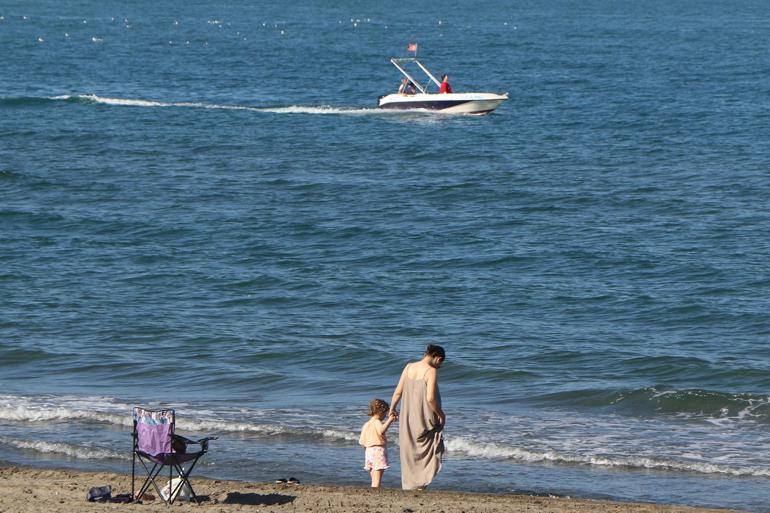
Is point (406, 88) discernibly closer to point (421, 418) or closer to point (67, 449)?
point (67, 449)

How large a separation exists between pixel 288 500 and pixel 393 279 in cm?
1413

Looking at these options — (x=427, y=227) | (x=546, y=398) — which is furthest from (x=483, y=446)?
(x=427, y=227)

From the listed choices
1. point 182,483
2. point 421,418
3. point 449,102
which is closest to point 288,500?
point 182,483

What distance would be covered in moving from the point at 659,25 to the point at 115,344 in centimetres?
9238

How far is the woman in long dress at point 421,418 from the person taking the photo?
39.2 ft

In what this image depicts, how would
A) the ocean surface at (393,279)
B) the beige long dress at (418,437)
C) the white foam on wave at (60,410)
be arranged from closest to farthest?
the beige long dress at (418,437), the ocean surface at (393,279), the white foam on wave at (60,410)

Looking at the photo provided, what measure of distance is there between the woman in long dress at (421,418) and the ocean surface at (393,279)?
5.36ft

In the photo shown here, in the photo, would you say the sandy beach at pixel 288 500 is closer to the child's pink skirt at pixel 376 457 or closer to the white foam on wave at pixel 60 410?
the child's pink skirt at pixel 376 457

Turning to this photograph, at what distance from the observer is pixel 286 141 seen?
44312mm

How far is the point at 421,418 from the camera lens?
12117 mm

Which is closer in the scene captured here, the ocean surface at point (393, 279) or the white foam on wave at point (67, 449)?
the white foam on wave at point (67, 449)

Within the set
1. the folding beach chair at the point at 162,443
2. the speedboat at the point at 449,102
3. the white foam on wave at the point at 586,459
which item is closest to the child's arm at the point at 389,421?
the folding beach chair at the point at 162,443

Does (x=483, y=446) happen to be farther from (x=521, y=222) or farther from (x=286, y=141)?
(x=286, y=141)

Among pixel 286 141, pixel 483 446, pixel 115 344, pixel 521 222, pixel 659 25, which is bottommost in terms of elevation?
pixel 483 446
